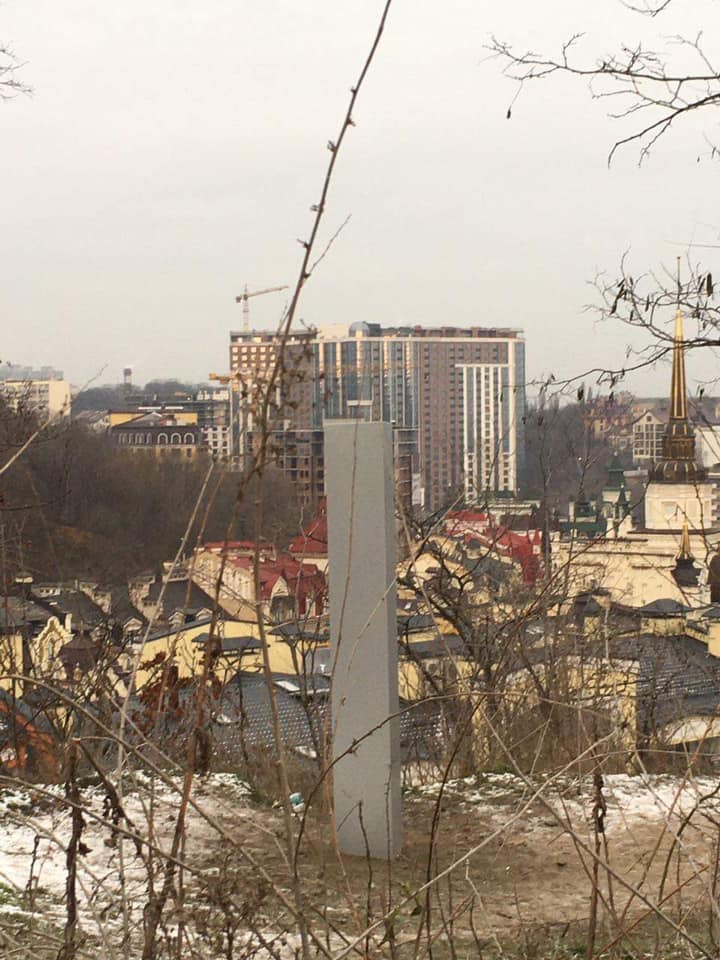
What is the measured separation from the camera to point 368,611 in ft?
15.5

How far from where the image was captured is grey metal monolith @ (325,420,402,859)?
4684 millimetres

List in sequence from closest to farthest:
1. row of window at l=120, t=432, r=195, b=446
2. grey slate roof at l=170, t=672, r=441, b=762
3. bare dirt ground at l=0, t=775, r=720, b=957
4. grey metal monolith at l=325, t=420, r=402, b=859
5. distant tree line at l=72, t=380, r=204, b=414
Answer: bare dirt ground at l=0, t=775, r=720, b=957
grey metal monolith at l=325, t=420, r=402, b=859
grey slate roof at l=170, t=672, r=441, b=762
distant tree line at l=72, t=380, r=204, b=414
row of window at l=120, t=432, r=195, b=446

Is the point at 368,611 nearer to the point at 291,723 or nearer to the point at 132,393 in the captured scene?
the point at 291,723

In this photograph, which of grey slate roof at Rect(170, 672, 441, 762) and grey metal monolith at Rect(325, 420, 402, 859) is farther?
grey slate roof at Rect(170, 672, 441, 762)

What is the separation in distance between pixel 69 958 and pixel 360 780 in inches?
121

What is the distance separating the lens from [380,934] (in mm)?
3312

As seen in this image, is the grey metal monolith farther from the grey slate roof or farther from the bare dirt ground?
the grey slate roof

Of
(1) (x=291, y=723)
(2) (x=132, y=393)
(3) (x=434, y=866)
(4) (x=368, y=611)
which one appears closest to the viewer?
(3) (x=434, y=866)

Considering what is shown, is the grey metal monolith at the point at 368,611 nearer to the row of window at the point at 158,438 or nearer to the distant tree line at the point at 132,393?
the distant tree line at the point at 132,393

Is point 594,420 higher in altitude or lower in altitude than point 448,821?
higher

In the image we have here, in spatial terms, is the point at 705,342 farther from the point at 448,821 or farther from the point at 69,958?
the point at 69,958

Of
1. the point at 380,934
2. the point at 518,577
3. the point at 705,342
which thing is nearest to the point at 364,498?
the point at 705,342

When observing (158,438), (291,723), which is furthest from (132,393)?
(291,723)

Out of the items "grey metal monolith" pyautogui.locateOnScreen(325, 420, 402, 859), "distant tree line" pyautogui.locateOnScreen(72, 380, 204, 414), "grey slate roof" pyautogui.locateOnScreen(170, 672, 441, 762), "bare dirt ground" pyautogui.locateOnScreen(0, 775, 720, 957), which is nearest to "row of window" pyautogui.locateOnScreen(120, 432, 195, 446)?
"distant tree line" pyautogui.locateOnScreen(72, 380, 204, 414)
